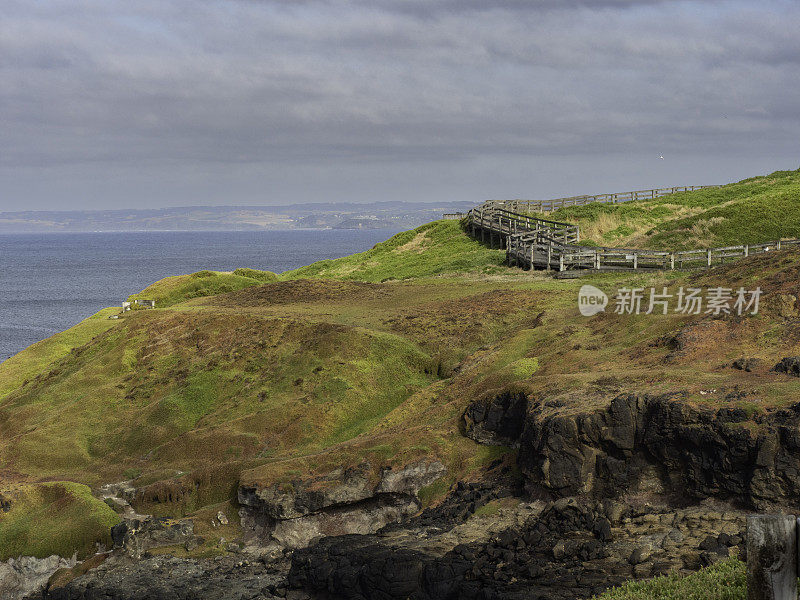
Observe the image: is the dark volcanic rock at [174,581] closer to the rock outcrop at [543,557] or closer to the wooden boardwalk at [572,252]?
the rock outcrop at [543,557]

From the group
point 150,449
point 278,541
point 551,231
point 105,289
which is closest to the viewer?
point 278,541

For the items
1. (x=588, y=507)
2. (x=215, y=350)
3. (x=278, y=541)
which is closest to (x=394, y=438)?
(x=278, y=541)

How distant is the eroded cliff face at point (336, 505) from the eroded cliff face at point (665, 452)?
13.9 feet

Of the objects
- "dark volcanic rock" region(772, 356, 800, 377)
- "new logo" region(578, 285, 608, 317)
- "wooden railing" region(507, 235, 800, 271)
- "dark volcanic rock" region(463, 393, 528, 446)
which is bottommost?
"dark volcanic rock" region(463, 393, 528, 446)

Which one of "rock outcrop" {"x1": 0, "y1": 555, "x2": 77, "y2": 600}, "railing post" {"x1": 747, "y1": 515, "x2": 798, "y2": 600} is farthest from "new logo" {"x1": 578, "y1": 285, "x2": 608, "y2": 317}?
"railing post" {"x1": 747, "y1": 515, "x2": 798, "y2": 600}

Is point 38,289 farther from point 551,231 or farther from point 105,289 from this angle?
point 551,231

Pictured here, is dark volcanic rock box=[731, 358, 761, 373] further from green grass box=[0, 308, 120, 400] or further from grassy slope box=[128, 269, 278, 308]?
grassy slope box=[128, 269, 278, 308]

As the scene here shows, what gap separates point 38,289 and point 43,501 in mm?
142555

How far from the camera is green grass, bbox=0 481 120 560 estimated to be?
89.8 ft

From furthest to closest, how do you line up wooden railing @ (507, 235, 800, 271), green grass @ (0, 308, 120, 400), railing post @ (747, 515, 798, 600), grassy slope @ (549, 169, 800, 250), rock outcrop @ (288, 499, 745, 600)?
1. grassy slope @ (549, 169, 800, 250)
2. green grass @ (0, 308, 120, 400)
3. wooden railing @ (507, 235, 800, 271)
4. rock outcrop @ (288, 499, 745, 600)
5. railing post @ (747, 515, 798, 600)

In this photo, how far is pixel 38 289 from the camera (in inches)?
6270

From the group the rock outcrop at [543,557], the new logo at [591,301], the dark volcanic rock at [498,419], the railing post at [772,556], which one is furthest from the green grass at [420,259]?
the railing post at [772,556]

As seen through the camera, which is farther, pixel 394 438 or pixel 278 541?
pixel 394 438

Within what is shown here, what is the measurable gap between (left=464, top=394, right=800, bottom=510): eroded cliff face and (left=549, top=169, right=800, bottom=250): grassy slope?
42.3 m
